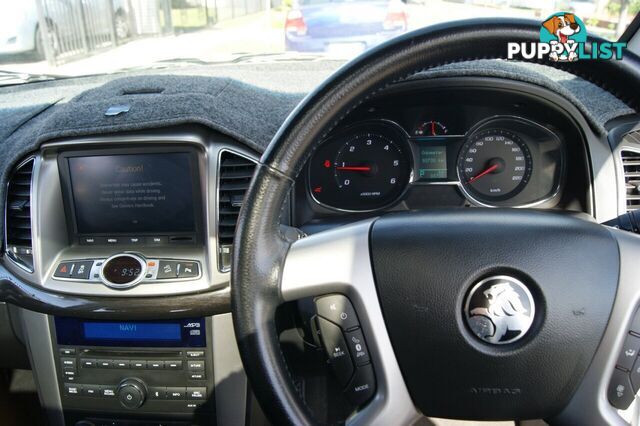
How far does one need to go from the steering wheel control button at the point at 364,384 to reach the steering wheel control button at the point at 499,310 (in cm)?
22

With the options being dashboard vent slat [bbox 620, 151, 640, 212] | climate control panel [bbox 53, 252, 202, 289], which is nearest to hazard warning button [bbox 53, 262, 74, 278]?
climate control panel [bbox 53, 252, 202, 289]

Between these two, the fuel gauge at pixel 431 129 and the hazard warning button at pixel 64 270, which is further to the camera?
the fuel gauge at pixel 431 129

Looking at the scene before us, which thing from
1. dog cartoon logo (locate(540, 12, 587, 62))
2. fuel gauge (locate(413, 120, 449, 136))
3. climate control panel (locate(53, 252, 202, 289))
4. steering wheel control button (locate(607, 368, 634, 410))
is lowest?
Answer: steering wheel control button (locate(607, 368, 634, 410))

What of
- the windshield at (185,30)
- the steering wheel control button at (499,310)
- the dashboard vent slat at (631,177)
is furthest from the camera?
the windshield at (185,30)

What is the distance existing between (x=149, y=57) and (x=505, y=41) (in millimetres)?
1893

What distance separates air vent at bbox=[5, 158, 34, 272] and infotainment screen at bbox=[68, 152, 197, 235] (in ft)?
0.43

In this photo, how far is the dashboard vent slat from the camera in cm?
180

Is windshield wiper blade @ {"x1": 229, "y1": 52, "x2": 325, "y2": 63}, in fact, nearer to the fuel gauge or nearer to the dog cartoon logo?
the fuel gauge

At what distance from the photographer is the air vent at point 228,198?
171 centimetres

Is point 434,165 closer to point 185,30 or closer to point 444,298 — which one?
point 444,298

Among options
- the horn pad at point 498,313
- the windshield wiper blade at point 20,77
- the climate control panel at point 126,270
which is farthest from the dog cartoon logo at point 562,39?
the windshield wiper blade at point 20,77

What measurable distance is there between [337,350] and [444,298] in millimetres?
245

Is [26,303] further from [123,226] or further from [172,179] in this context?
[172,179]

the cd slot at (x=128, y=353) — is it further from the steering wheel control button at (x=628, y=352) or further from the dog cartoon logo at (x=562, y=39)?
the dog cartoon logo at (x=562, y=39)
